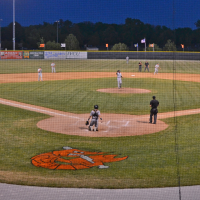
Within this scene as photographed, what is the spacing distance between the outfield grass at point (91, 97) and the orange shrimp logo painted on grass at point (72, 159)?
8.02 meters

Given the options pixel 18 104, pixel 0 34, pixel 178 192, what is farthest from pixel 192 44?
pixel 178 192

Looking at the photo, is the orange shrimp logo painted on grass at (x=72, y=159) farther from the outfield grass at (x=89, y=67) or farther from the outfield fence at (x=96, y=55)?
the outfield fence at (x=96, y=55)

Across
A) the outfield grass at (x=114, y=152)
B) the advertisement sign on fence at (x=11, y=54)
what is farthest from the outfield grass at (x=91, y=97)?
the advertisement sign on fence at (x=11, y=54)

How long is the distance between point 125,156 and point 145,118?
6.38 m

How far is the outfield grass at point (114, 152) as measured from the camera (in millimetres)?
8547

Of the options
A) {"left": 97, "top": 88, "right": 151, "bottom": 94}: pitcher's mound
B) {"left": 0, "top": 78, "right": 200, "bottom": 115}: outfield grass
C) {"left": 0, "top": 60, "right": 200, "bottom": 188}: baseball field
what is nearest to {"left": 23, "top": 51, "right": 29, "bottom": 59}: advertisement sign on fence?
{"left": 0, "top": 78, "right": 200, "bottom": 115}: outfield grass

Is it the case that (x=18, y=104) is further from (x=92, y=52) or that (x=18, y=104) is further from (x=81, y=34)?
(x=81, y=34)

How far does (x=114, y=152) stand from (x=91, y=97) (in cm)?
1283

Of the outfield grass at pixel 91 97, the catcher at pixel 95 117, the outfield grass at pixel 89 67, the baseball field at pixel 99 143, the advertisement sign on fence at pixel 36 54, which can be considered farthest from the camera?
the advertisement sign on fence at pixel 36 54

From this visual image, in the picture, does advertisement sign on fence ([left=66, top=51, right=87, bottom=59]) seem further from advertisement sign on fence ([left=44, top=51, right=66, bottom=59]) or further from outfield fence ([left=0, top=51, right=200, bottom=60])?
advertisement sign on fence ([left=44, top=51, right=66, bottom=59])

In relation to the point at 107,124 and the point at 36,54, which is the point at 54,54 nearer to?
the point at 36,54

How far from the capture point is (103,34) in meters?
75.8

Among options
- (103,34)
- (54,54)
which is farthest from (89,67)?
(103,34)

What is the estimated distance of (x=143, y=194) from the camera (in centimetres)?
752
